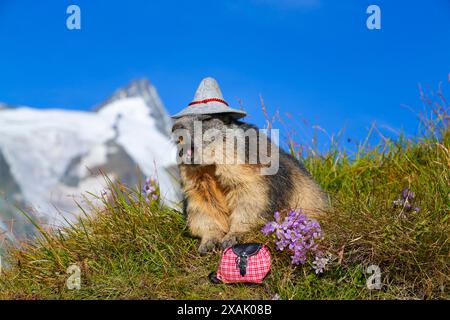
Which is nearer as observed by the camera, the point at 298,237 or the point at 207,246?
the point at 298,237

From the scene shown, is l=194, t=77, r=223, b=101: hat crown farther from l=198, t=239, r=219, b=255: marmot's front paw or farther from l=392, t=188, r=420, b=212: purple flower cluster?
l=392, t=188, r=420, b=212: purple flower cluster

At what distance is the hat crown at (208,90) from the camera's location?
21.3 feet

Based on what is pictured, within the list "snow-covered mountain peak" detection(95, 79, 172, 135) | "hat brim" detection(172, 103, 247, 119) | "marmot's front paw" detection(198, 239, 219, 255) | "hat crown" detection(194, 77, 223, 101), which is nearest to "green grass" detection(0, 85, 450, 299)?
"marmot's front paw" detection(198, 239, 219, 255)

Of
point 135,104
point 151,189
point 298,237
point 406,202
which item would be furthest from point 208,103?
point 135,104

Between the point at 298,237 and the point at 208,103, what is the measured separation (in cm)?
192

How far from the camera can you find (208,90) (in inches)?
257

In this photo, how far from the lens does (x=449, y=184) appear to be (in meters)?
6.82

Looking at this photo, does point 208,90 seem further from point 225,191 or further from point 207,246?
point 207,246

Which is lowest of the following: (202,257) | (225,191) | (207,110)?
(202,257)

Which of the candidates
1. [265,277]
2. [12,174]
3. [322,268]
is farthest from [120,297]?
[12,174]

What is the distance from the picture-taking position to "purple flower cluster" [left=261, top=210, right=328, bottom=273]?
5773 millimetres

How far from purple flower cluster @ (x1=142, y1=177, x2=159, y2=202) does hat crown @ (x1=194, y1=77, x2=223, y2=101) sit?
79.1 inches
